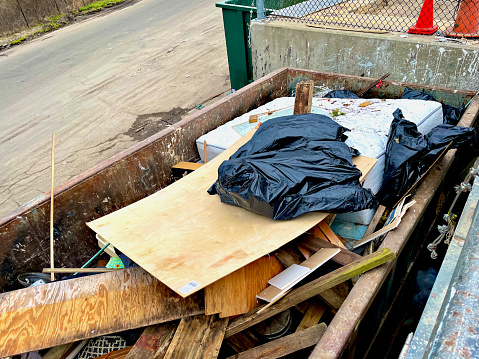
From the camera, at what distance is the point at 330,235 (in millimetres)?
2619

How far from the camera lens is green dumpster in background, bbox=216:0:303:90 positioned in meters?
5.79

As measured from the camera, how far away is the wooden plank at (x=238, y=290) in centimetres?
221

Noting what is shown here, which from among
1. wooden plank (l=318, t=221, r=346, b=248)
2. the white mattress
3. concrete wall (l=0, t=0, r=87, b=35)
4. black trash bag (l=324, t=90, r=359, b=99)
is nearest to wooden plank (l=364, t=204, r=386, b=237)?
the white mattress

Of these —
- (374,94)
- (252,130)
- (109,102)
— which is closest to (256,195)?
(252,130)

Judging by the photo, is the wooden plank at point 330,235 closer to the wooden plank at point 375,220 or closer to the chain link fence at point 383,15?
the wooden plank at point 375,220

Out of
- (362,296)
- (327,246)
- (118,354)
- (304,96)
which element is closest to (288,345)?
(362,296)

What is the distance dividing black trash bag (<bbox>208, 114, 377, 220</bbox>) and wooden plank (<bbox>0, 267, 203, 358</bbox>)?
2.33 ft

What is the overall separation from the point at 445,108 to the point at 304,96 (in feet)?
5.45

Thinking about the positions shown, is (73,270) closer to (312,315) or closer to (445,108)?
(312,315)

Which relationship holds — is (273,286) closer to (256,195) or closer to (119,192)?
(256,195)

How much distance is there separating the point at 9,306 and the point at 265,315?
60.1 inches

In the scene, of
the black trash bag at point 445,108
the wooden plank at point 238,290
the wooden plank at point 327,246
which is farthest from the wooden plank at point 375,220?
the black trash bag at point 445,108

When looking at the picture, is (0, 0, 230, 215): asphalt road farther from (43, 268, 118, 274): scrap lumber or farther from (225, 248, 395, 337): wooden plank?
(225, 248, 395, 337): wooden plank

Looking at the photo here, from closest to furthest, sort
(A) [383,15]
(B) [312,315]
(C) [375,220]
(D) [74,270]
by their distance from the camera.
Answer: (B) [312,315] < (D) [74,270] < (C) [375,220] < (A) [383,15]
